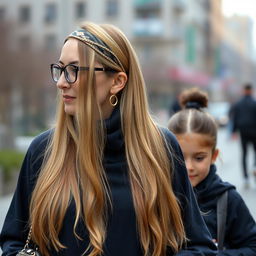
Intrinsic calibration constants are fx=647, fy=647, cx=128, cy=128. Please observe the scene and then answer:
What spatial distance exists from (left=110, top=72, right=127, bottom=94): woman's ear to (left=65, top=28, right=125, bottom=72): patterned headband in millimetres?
39

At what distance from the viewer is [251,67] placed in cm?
12825

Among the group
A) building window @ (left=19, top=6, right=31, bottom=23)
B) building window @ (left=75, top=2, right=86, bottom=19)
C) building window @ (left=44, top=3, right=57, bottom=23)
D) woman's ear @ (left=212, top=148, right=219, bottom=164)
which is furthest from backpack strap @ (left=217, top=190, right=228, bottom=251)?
building window @ (left=75, top=2, right=86, bottom=19)

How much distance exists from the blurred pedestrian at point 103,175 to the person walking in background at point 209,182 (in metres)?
0.48

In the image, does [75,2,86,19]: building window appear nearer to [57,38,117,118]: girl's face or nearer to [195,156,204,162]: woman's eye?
[195,156,204,162]: woman's eye

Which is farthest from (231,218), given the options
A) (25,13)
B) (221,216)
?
(25,13)

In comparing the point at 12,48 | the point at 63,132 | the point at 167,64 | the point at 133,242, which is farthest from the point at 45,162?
the point at 167,64

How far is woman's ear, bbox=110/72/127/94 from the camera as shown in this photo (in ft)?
7.50

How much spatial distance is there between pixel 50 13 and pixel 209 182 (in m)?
56.7

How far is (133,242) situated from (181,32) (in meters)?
61.0

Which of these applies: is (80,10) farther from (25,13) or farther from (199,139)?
(199,139)

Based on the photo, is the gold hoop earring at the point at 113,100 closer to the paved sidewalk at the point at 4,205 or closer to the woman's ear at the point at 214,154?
the woman's ear at the point at 214,154

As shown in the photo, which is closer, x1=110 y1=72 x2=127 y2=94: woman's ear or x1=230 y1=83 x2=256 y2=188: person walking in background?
x1=110 y1=72 x2=127 y2=94: woman's ear

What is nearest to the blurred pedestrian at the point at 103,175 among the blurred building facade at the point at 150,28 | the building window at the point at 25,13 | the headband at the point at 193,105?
the headband at the point at 193,105

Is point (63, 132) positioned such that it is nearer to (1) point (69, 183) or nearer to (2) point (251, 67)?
(1) point (69, 183)
